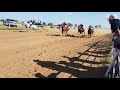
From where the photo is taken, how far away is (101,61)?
10781 millimetres

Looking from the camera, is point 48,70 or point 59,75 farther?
point 48,70
